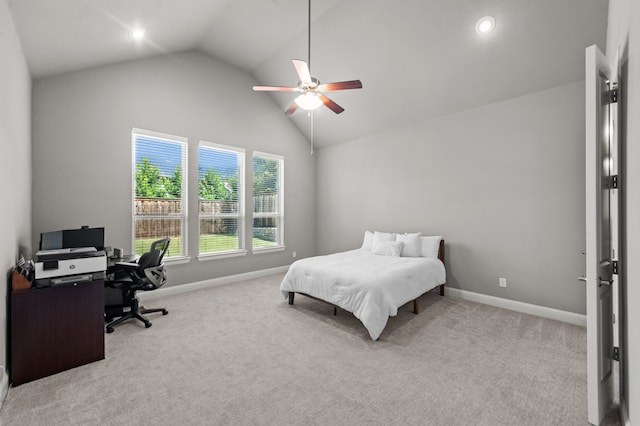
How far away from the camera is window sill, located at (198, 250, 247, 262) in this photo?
4.66m

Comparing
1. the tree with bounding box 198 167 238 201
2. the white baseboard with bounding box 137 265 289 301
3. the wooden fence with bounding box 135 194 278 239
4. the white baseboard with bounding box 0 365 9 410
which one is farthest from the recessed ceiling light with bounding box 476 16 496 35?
the white baseboard with bounding box 0 365 9 410

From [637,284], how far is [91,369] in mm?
3615

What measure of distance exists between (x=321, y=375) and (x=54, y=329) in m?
2.16

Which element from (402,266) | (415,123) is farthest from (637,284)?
(415,123)

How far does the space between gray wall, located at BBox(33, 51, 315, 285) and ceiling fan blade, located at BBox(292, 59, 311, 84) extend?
258cm

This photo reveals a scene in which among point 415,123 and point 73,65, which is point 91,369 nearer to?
point 73,65

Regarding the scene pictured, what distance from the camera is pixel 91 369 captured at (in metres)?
2.33

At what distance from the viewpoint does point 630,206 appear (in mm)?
1478

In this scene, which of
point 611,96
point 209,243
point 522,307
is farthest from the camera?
point 209,243

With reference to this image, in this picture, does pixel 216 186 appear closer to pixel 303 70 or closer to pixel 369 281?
pixel 303 70

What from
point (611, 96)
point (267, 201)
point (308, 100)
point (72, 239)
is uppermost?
point (308, 100)

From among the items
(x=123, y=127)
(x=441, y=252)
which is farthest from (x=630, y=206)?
(x=123, y=127)

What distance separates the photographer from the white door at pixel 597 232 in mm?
1638

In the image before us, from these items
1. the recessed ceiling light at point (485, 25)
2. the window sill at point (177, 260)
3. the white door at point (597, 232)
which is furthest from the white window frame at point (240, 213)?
the white door at point (597, 232)
